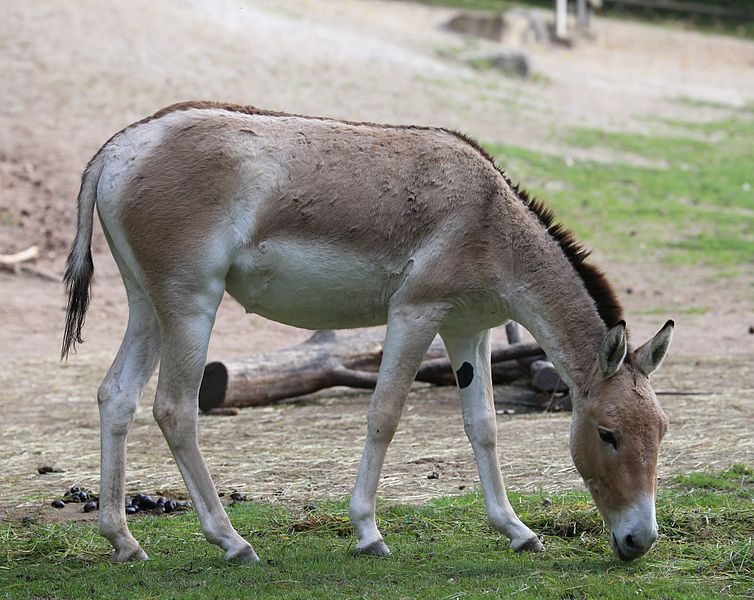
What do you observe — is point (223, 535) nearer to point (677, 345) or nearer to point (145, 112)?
point (677, 345)

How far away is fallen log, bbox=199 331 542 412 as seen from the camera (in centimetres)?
864

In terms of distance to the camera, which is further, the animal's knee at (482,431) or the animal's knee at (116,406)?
the animal's knee at (482,431)

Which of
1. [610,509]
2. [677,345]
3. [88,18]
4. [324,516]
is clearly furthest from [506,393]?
[88,18]

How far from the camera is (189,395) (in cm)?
526

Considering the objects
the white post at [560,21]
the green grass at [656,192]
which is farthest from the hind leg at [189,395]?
the white post at [560,21]

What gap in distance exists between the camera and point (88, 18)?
70.9 feet

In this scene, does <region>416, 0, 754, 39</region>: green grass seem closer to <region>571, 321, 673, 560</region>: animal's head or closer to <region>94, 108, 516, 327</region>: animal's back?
<region>94, 108, 516, 327</region>: animal's back

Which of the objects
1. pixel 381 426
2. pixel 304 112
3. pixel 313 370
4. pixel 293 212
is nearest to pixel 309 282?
pixel 293 212

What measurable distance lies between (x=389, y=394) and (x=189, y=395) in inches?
36.6

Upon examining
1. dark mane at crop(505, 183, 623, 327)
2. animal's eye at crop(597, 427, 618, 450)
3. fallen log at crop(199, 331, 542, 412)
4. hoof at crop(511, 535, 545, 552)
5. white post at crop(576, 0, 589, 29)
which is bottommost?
white post at crop(576, 0, 589, 29)

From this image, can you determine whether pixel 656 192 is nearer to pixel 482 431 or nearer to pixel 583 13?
pixel 482 431

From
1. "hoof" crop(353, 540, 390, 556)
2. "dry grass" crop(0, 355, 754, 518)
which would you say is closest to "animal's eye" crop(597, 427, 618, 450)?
"hoof" crop(353, 540, 390, 556)

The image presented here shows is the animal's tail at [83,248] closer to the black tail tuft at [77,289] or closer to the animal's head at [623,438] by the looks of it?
the black tail tuft at [77,289]

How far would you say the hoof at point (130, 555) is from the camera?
206 inches
